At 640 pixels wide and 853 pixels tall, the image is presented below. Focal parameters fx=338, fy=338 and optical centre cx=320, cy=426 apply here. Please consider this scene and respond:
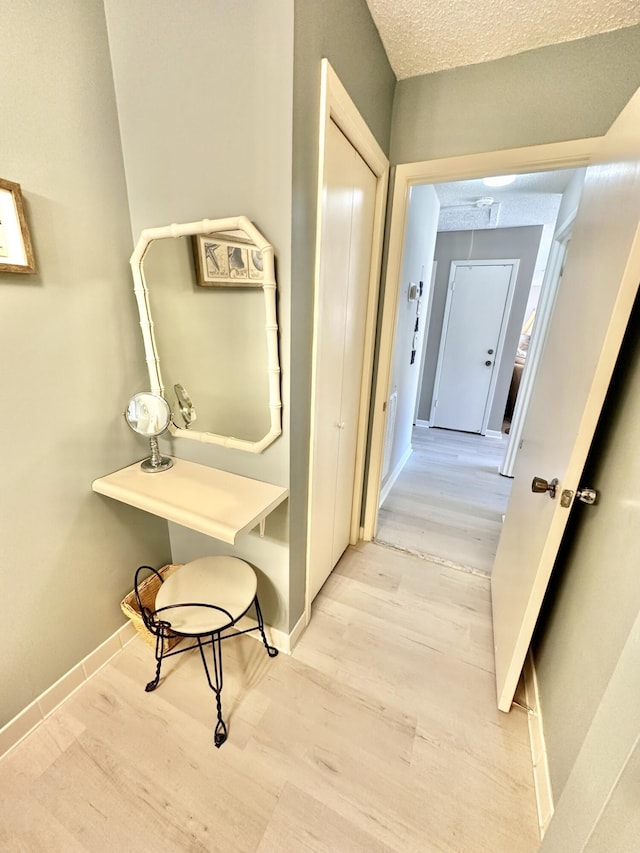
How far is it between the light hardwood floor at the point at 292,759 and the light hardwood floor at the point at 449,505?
0.67m

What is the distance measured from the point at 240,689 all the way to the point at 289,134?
1.88 m

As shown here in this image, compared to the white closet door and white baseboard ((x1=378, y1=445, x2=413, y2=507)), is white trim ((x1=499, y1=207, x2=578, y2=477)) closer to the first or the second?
white baseboard ((x1=378, y1=445, x2=413, y2=507))

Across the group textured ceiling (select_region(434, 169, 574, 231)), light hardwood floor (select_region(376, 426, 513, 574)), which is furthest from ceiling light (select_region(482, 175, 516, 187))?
light hardwood floor (select_region(376, 426, 513, 574))

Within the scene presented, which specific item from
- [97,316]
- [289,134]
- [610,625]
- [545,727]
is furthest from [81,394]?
[545,727]

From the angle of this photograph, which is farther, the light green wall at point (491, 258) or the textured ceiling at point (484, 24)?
the light green wall at point (491, 258)

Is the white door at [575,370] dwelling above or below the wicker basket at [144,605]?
above

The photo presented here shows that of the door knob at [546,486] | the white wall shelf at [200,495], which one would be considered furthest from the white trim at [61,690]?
the door knob at [546,486]

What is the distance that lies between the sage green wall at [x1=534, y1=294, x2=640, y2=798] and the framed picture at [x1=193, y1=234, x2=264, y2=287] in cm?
116

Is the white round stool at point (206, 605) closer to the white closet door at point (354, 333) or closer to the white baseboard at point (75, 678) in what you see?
the white baseboard at point (75, 678)

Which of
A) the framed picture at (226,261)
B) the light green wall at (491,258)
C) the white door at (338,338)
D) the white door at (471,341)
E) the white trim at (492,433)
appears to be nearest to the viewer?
the framed picture at (226,261)

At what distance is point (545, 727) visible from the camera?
113cm

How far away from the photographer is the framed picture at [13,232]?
0.90 metres

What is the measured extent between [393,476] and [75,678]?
95.1 inches

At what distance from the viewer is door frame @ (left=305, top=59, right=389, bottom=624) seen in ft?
3.45
